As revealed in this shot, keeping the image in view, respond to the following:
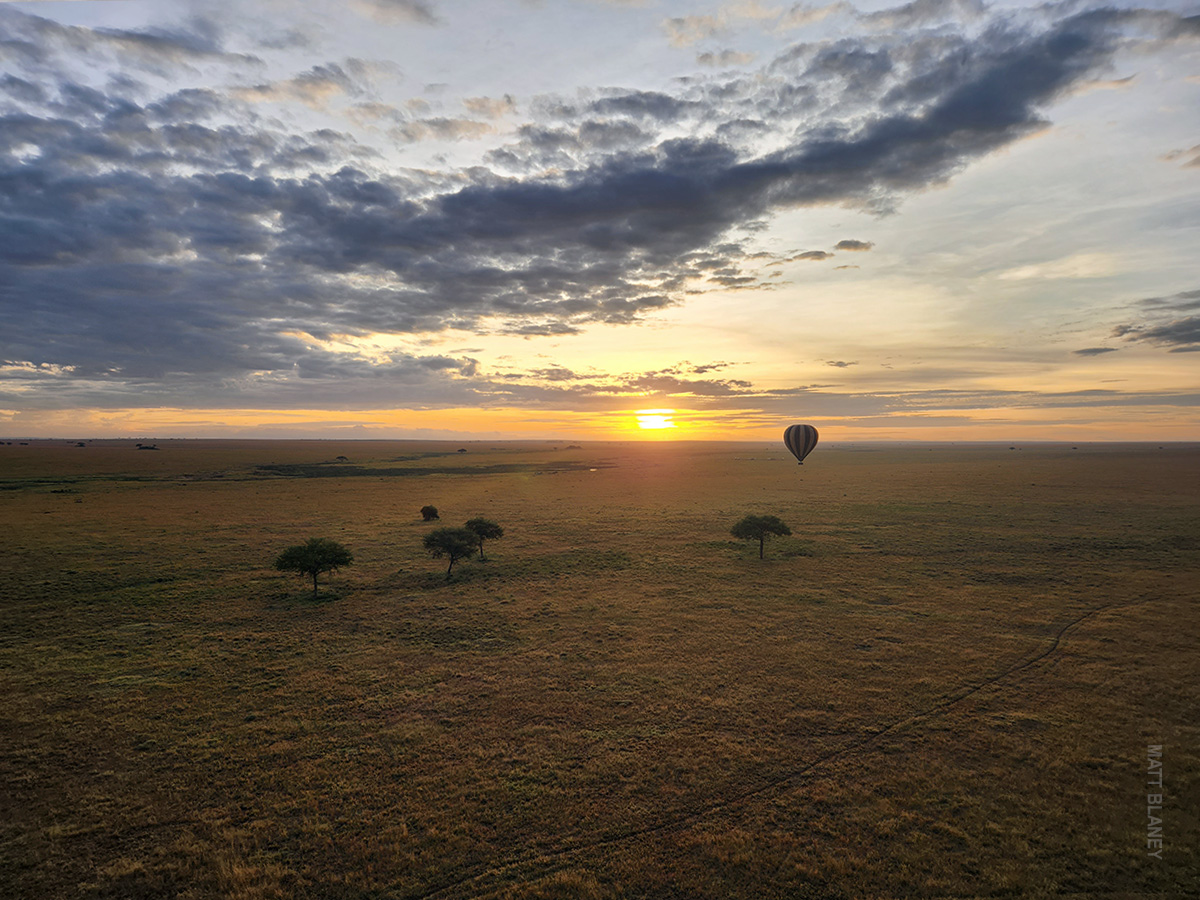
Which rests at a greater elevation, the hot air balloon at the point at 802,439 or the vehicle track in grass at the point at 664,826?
the hot air balloon at the point at 802,439

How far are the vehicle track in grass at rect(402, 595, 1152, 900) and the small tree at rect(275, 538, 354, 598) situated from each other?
25.8 metres

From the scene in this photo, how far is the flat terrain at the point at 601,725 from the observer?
484 inches

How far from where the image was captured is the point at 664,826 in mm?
13492

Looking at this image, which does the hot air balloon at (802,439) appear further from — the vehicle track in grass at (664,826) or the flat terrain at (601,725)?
the vehicle track in grass at (664,826)

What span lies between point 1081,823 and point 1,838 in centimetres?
2662

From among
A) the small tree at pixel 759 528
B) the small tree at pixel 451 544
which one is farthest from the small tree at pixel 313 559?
the small tree at pixel 759 528

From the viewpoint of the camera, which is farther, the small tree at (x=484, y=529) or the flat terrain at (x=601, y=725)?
the small tree at (x=484, y=529)

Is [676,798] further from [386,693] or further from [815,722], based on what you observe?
[386,693]

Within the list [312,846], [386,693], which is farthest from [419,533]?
[312,846]

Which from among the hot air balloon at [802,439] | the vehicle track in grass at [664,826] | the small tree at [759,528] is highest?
the hot air balloon at [802,439]

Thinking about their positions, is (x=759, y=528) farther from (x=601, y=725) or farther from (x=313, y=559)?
(x=313, y=559)

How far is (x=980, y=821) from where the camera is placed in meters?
13.5

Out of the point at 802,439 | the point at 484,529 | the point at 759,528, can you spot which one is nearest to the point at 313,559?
the point at 484,529

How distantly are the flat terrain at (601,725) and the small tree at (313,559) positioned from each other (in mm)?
1857
